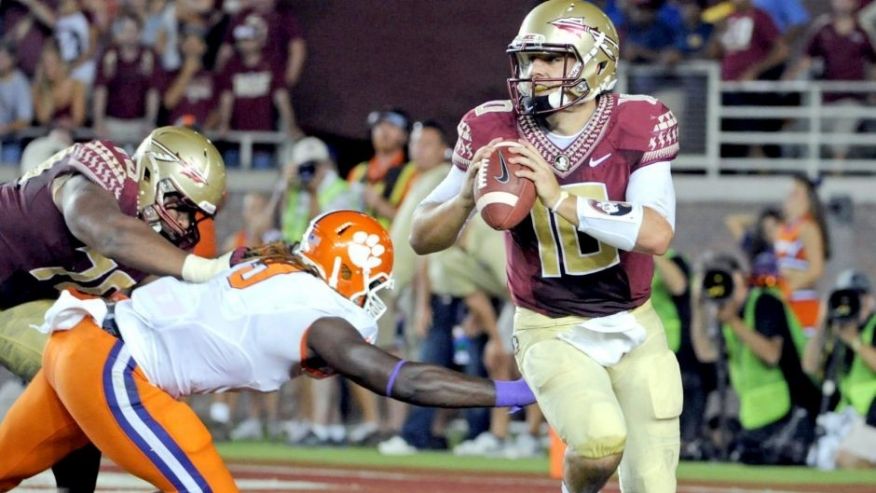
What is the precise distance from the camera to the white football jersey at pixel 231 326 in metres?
4.54

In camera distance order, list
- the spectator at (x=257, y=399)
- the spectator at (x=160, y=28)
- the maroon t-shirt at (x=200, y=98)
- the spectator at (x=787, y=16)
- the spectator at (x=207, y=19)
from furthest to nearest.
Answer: the spectator at (x=160, y=28)
the spectator at (x=207, y=19)
the maroon t-shirt at (x=200, y=98)
the spectator at (x=787, y=16)
the spectator at (x=257, y=399)

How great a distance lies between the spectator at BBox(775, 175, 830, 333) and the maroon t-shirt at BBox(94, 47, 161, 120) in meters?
4.96

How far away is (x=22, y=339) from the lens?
224 inches

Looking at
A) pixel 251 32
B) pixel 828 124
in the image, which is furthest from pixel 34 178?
pixel 828 124

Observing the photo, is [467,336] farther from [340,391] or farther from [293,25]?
[293,25]

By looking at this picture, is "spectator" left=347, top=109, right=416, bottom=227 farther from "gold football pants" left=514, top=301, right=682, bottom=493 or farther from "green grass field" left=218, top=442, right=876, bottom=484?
"gold football pants" left=514, top=301, right=682, bottom=493

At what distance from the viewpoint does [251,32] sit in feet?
38.4

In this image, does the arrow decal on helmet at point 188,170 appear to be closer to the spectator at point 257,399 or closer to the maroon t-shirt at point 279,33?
the spectator at point 257,399

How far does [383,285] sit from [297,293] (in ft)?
1.04

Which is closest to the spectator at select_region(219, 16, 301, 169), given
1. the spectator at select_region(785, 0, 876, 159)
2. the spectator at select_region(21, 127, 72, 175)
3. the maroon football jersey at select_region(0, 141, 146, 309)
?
the spectator at select_region(21, 127, 72, 175)

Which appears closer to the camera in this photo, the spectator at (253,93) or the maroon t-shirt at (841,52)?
the maroon t-shirt at (841,52)

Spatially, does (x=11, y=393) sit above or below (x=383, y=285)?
below

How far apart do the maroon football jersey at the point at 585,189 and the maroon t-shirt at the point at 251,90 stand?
6809 mm

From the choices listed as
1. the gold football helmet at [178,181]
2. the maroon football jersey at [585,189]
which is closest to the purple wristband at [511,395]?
the maroon football jersey at [585,189]
